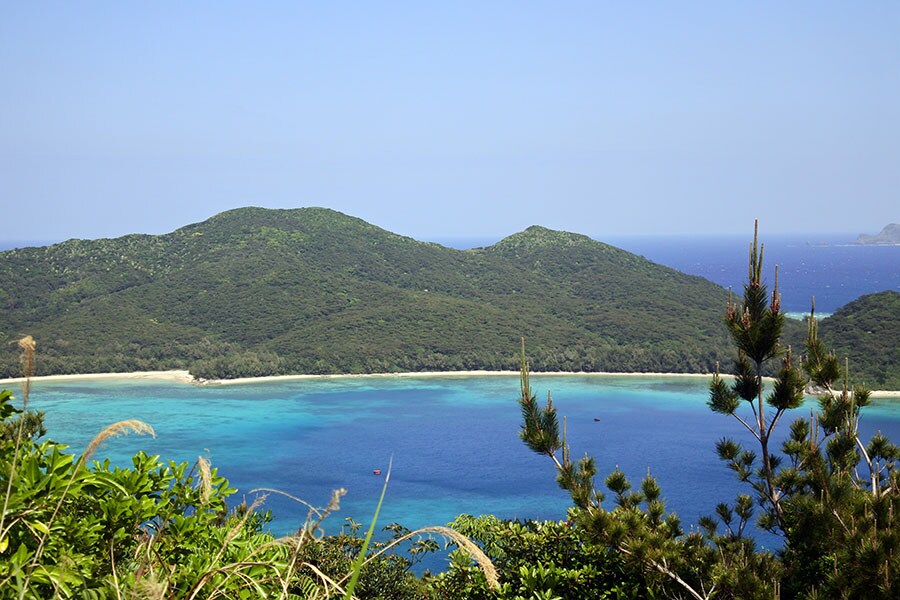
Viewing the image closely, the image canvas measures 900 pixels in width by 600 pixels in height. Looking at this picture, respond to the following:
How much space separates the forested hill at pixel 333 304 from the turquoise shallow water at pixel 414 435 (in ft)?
10.7

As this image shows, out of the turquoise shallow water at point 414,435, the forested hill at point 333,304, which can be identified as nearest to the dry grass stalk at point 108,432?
the turquoise shallow water at point 414,435

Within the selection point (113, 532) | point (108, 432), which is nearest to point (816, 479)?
point (113, 532)

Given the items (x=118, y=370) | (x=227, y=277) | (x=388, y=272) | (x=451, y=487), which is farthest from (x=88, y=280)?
(x=451, y=487)

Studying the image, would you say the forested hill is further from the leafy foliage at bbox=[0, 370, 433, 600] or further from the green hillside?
the leafy foliage at bbox=[0, 370, 433, 600]

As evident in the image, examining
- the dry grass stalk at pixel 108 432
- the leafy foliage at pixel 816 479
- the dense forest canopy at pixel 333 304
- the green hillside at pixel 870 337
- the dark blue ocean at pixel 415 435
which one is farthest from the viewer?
the dense forest canopy at pixel 333 304

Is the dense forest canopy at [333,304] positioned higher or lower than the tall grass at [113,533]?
higher

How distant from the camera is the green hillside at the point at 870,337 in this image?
5025cm

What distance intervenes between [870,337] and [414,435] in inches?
1146


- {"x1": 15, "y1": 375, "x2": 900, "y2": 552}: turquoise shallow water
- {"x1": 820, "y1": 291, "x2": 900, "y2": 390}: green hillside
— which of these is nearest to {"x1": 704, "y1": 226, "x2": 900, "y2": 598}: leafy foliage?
{"x1": 15, "y1": 375, "x2": 900, "y2": 552}: turquoise shallow water

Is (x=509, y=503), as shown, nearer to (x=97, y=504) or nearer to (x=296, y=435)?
(x=296, y=435)

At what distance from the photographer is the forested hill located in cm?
6109

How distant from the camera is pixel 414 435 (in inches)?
1757

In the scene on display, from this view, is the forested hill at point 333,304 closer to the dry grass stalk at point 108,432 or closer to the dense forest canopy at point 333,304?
the dense forest canopy at point 333,304

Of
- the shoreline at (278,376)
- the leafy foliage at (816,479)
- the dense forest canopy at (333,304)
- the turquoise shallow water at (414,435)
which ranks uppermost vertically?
the dense forest canopy at (333,304)
